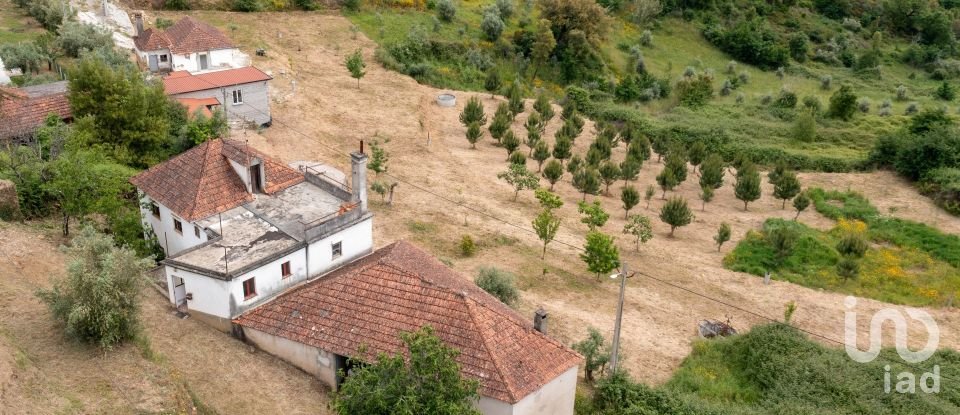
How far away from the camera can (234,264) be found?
2850cm

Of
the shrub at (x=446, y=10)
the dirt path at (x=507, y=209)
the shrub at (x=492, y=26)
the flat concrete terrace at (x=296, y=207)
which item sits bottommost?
the dirt path at (x=507, y=209)

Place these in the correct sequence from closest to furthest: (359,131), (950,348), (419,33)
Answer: (950,348), (359,131), (419,33)

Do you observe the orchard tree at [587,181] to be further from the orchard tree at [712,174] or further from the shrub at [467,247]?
the shrub at [467,247]

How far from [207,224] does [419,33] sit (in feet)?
146

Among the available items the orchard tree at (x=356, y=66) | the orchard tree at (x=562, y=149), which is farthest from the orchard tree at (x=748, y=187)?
the orchard tree at (x=356, y=66)

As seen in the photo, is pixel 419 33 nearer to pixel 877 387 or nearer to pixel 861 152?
pixel 861 152

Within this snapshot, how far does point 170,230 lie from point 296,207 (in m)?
5.20

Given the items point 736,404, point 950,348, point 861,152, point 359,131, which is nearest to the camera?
point 736,404

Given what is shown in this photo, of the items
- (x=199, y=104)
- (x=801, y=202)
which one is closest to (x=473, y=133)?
(x=199, y=104)

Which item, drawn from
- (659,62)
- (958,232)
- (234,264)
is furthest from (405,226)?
(659,62)

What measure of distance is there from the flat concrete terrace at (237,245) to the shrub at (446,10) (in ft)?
161

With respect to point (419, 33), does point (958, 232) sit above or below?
below

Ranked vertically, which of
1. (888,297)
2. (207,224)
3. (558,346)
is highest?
(207,224)

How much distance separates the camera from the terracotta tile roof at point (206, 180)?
3162cm
